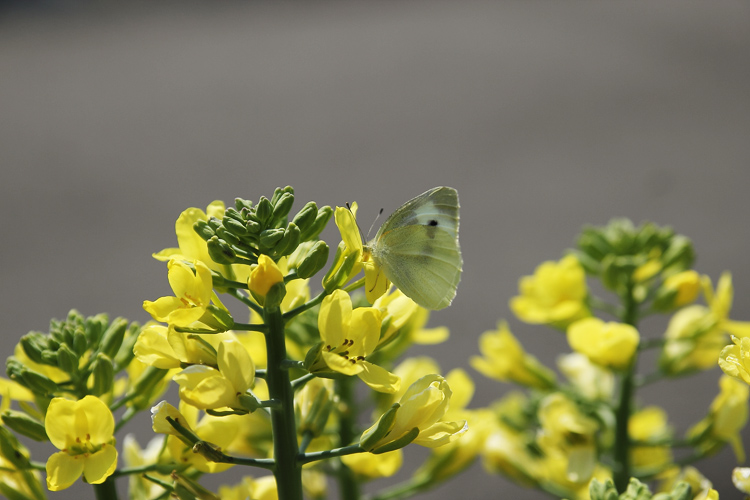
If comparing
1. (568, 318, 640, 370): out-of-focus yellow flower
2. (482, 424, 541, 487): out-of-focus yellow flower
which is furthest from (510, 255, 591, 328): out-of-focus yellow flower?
(482, 424, 541, 487): out-of-focus yellow flower

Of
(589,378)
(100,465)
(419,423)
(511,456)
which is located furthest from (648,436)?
(100,465)

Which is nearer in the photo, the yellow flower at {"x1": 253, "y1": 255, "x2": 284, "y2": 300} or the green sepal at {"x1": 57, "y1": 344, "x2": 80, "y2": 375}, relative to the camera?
the yellow flower at {"x1": 253, "y1": 255, "x2": 284, "y2": 300}

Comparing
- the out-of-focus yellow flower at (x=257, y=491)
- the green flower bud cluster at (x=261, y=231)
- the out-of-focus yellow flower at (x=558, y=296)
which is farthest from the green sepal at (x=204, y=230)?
the out-of-focus yellow flower at (x=558, y=296)

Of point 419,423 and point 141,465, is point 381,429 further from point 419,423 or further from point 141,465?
point 141,465

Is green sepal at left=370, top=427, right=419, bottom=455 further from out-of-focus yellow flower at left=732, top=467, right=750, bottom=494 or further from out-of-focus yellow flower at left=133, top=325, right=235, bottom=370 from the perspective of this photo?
out-of-focus yellow flower at left=732, top=467, right=750, bottom=494

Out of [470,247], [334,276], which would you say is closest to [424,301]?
[334,276]

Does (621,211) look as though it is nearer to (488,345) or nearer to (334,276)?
(488,345)
